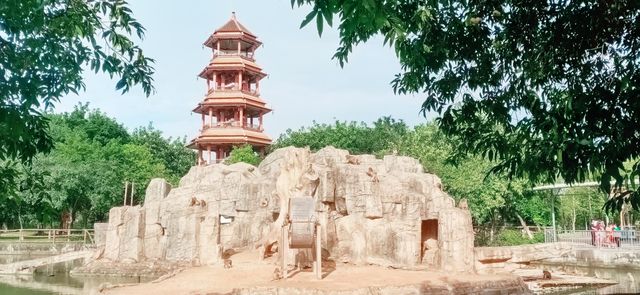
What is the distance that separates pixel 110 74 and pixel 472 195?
24.5m

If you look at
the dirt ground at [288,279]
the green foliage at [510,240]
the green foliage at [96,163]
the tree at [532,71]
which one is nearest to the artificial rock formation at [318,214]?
the dirt ground at [288,279]

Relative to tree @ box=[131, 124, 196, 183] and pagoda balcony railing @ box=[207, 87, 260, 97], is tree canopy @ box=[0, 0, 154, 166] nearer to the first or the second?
pagoda balcony railing @ box=[207, 87, 260, 97]

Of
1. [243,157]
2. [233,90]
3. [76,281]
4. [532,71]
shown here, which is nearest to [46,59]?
[532,71]

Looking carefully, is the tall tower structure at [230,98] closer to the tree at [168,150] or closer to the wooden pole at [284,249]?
the tree at [168,150]

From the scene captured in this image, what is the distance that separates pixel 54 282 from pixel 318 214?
9389mm

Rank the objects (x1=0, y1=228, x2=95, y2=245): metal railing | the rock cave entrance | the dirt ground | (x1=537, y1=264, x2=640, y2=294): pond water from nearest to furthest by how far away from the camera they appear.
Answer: the dirt ground, (x1=537, y1=264, x2=640, y2=294): pond water, the rock cave entrance, (x1=0, y1=228, x2=95, y2=245): metal railing

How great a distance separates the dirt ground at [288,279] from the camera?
1089 cm

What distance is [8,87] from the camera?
3.26 meters

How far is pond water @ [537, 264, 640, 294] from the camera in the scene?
1356cm

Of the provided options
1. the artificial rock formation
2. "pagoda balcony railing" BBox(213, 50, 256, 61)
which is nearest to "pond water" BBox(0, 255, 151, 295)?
the artificial rock formation

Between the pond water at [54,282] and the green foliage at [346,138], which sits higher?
the green foliage at [346,138]

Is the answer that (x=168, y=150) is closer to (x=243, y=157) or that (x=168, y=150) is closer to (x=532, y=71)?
(x=243, y=157)

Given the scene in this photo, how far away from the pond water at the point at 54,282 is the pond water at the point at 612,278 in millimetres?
12207

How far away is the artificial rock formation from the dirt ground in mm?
1050
